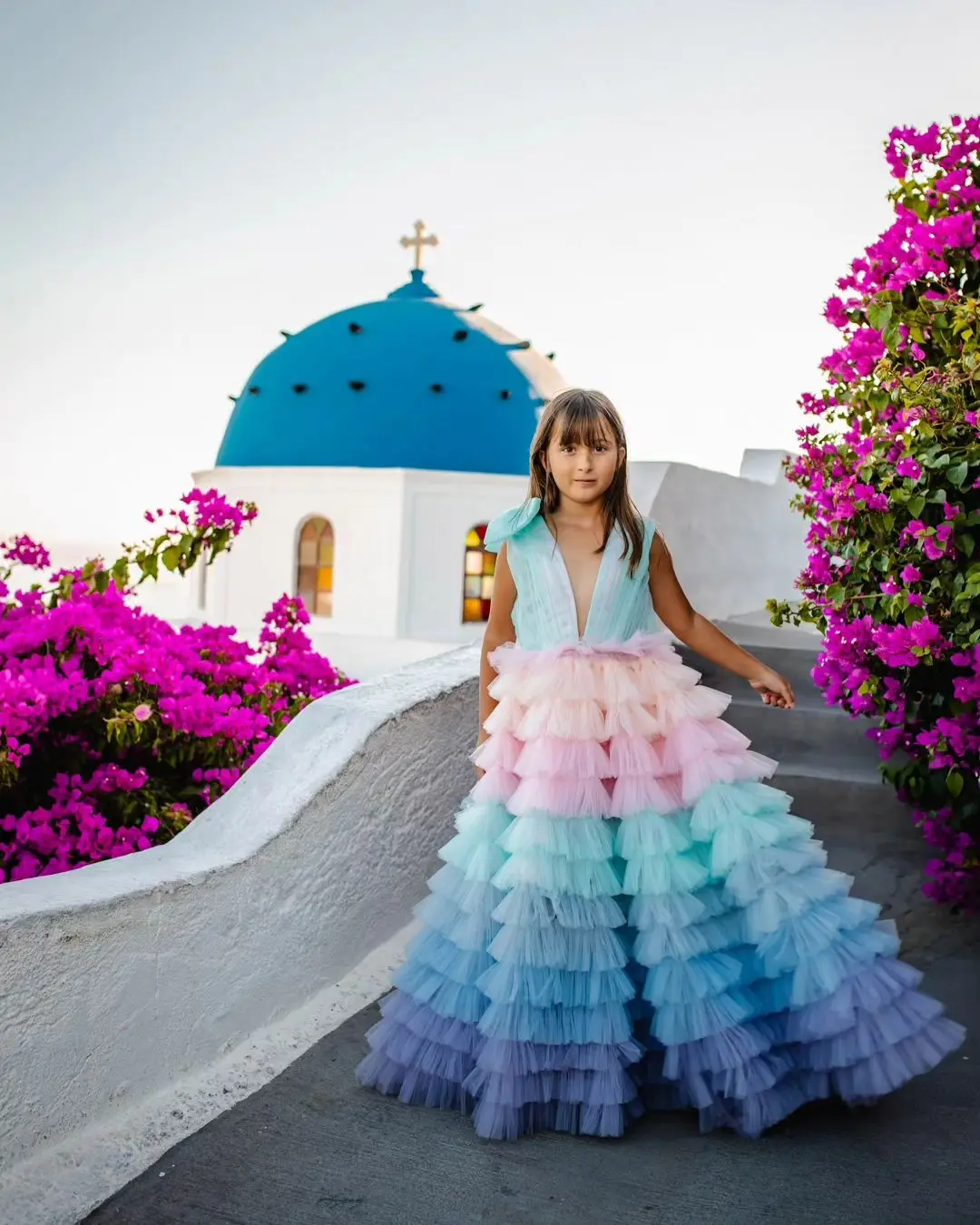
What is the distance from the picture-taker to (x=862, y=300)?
388 centimetres

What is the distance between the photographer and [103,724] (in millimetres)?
4184

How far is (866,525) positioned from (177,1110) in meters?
2.36

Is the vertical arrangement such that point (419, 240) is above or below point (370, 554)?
above

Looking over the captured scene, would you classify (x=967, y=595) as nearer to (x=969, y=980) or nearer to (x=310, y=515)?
(x=969, y=980)

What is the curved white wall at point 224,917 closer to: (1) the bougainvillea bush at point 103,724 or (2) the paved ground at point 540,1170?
(2) the paved ground at point 540,1170

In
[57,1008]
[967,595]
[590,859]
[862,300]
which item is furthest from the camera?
[862,300]

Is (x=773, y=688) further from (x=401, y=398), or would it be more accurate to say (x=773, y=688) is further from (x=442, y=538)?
(x=442, y=538)

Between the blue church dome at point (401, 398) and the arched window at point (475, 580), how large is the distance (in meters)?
1.38

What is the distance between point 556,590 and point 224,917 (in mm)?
1085

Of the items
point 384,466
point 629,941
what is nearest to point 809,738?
point 629,941

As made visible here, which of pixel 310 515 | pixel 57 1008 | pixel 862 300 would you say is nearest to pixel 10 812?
pixel 57 1008

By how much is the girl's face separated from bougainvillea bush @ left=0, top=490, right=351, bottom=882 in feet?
6.13

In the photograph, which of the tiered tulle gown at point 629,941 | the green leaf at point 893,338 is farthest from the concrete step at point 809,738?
the tiered tulle gown at point 629,941

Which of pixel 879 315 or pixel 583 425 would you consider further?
pixel 879 315
